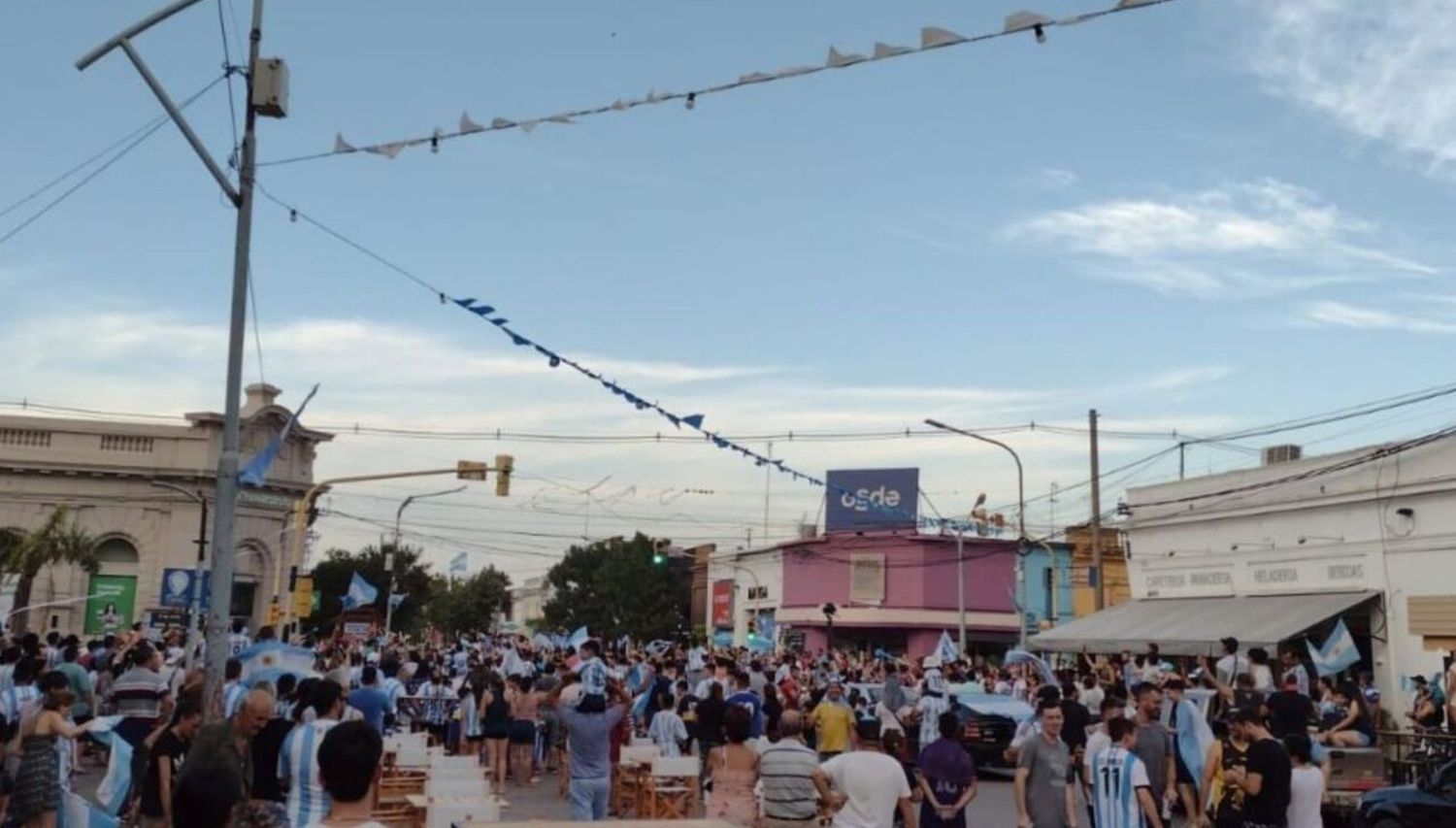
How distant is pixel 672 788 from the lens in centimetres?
1506

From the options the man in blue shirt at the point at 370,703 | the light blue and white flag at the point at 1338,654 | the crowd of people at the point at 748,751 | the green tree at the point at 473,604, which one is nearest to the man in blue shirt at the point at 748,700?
the crowd of people at the point at 748,751

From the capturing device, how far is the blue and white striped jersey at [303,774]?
857 centimetres

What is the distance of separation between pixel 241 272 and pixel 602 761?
5798mm

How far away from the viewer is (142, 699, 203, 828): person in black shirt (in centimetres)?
891

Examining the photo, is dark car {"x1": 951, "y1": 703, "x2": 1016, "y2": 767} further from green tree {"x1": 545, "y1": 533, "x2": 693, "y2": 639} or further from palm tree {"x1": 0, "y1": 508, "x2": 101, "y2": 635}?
green tree {"x1": 545, "y1": 533, "x2": 693, "y2": 639}

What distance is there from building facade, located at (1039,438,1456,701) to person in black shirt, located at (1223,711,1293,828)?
57.9 feet

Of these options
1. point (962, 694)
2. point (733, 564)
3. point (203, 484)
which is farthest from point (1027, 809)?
point (733, 564)

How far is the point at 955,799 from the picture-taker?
9.84 m

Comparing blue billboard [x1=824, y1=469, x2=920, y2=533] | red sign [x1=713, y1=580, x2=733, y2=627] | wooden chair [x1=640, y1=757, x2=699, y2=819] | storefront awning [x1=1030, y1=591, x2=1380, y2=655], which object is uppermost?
blue billboard [x1=824, y1=469, x2=920, y2=533]

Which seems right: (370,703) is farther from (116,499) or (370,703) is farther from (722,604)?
(722,604)

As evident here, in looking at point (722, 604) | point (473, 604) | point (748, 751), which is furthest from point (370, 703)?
point (473, 604)

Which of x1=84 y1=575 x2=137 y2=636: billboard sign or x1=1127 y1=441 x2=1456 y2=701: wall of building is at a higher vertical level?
x1=1127 y1=441 x2=1456 y2=701: wall of building

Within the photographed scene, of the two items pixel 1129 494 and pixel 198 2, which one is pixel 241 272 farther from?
pixel 1129 494

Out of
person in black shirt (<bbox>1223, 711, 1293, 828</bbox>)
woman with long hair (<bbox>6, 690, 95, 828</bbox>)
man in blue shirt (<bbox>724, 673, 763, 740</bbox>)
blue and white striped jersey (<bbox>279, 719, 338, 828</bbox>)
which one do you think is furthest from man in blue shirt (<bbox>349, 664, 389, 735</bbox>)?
person in black shirt (<bbox>1223, 711, 1293, 828</bbox>)
